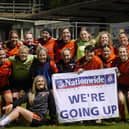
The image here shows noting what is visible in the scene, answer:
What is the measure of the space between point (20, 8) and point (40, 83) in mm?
38355

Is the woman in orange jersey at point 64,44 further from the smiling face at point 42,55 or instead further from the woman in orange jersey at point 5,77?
the woman in orange jersey at point 5,77

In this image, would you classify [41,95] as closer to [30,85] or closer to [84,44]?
[30,85]

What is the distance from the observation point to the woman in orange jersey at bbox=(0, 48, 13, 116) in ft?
27.5

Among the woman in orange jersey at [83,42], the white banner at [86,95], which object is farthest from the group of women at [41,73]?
the woman in orange jersey at [83,42]

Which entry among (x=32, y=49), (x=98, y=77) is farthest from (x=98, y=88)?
(x=32, y=49)

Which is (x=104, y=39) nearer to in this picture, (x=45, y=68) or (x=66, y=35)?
(x=66, y=35)

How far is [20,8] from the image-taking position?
45.4 metres

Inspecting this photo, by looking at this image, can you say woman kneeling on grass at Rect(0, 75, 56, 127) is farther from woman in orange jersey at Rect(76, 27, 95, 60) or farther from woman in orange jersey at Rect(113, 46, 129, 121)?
woman in orange jersey at Rect(76, 27, 95, 60)

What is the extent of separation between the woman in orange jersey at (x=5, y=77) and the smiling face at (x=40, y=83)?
2.54ft

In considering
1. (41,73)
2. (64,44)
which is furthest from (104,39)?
Result: (41,73)

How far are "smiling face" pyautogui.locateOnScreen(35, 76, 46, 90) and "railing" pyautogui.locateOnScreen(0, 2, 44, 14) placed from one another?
37.2m

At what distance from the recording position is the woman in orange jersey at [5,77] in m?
8.38

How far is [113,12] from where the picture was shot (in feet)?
116

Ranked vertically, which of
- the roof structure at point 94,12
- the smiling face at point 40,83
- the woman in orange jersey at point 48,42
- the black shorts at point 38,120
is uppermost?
the roof structure at point 94,12
